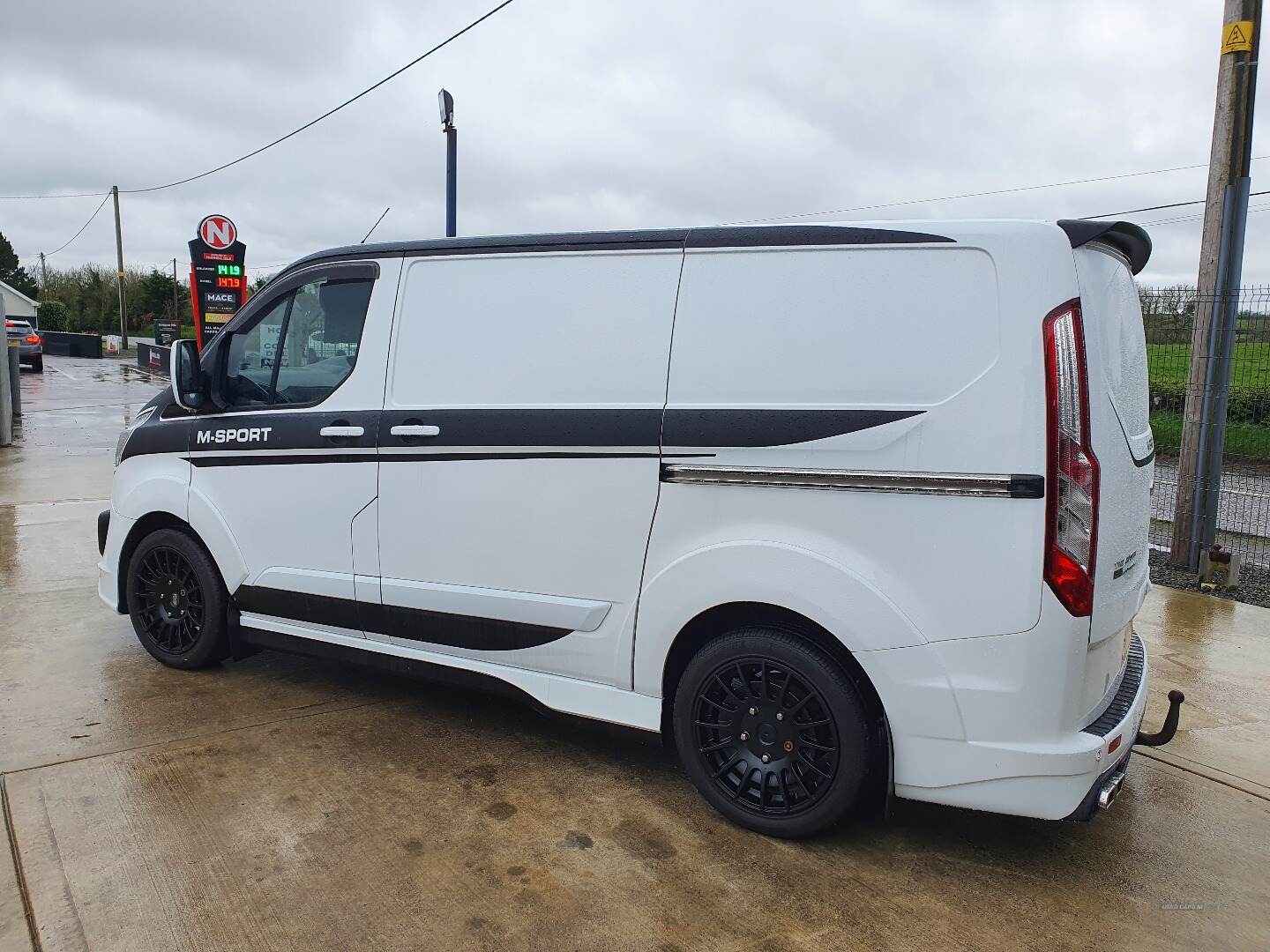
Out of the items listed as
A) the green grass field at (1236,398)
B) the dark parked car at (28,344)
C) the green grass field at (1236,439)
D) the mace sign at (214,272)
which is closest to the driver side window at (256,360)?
the green grass field at (1236,398)

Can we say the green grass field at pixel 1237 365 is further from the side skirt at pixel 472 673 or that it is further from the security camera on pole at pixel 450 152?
the security camera on pole at pixel 450 152

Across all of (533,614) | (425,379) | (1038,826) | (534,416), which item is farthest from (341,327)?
(1038,826)

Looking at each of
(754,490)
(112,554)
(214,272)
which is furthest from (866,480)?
(214,272)

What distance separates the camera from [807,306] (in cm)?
317

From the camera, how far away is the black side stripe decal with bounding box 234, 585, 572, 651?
149 inches

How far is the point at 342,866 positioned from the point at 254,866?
277 mm

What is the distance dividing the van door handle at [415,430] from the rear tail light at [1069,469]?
2.25 m

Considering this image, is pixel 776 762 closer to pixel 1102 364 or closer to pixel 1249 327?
pixel 1102 364

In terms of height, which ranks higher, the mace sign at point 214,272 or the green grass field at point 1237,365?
the mace sign at point 214,272

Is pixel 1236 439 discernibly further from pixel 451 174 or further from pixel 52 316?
pixel 52 316

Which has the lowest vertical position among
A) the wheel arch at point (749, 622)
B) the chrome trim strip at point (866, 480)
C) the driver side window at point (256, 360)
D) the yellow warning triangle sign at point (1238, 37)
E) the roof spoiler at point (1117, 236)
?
the wheel arch at point (749, 622)

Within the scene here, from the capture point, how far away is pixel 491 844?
326 cm

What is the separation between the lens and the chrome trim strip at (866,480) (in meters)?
2.81

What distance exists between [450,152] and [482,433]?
10.6 meters
